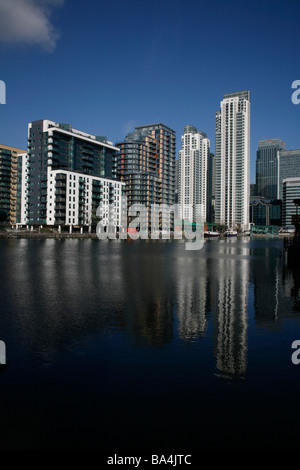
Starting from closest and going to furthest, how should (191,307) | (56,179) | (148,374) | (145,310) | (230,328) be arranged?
(148,374), (230,328), (145,310), (191,307), (56,179)

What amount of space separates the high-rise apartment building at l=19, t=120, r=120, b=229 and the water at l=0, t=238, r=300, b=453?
14184 cm

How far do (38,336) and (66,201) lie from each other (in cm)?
14848

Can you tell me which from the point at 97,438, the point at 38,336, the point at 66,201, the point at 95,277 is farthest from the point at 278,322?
the point at 66,201

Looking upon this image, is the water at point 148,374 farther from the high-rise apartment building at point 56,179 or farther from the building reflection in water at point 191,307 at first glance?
the high-rise apartment building at point 56,179

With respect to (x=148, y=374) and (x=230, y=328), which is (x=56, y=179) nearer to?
(x=230, y=328)

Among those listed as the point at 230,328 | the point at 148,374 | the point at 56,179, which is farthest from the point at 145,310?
the point at 56,179

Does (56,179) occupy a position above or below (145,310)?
above

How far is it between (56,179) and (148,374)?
15518 cm

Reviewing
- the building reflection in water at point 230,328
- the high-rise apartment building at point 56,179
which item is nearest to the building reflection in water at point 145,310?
the building reflection in water at point 230,328

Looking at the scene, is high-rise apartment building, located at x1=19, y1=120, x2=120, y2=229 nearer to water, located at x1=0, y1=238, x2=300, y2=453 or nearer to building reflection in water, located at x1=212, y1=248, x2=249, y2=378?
building reflection in water, located at x1=212, y1=248, x2=249, y2=378

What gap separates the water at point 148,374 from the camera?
7.19 metres

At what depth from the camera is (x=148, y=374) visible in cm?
985

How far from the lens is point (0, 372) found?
32.7 feet
